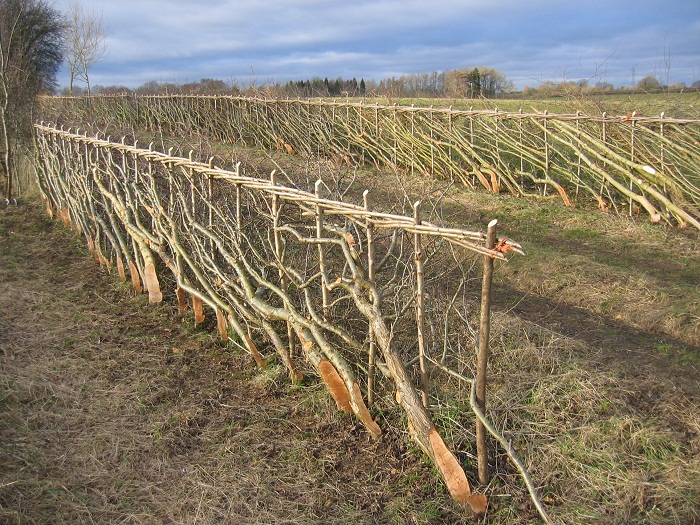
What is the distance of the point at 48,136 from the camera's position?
9078 mm

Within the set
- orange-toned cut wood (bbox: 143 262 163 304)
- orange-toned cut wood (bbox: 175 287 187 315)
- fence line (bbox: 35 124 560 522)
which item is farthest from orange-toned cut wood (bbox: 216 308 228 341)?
orange-toned cut wood (bbox: 143 262 163 304)

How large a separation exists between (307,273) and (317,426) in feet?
4.25

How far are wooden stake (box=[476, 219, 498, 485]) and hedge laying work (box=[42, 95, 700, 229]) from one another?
5.65 m

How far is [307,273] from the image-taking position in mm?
4531

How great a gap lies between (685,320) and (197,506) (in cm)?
393

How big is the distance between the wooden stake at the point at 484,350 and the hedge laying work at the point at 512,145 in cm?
565

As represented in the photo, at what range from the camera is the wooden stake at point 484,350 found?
2.61 metres

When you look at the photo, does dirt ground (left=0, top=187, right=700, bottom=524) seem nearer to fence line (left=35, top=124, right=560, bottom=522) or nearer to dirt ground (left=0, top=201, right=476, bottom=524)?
dirt ground (left=0, top=201, right=476, bottom=524)

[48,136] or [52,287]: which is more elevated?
[48,136]

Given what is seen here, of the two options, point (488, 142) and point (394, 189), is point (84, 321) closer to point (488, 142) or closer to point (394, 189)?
point (394, 189)

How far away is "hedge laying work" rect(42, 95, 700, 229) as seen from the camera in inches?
319

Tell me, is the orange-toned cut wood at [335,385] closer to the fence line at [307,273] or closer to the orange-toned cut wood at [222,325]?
the fence line at [307,273]

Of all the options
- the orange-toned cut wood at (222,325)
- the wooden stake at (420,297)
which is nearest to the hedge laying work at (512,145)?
the orange-toned cut wood at (222,325)

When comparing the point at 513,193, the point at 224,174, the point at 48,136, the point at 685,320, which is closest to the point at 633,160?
the point at 513,193
